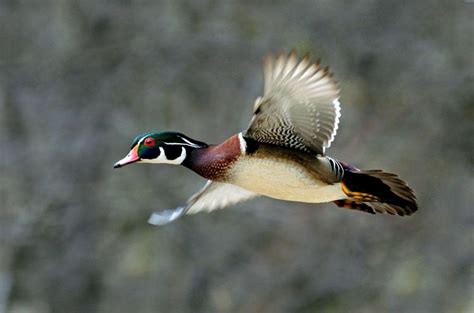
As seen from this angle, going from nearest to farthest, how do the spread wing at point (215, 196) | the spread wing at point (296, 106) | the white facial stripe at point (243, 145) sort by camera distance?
the spread wing at point (296, 106) → the white facial stripe at point (243, 145) → the spread wing at point (215, 196)

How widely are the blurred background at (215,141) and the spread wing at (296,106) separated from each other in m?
2.12

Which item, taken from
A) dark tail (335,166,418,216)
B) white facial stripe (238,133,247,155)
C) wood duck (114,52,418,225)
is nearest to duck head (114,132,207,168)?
wood duck (114,52,418,225)

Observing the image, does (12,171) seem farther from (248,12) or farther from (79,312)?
(248,12)

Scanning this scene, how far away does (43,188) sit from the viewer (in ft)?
16.0

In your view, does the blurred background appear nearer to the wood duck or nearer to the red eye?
the wood duck

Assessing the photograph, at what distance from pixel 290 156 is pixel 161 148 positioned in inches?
11.4

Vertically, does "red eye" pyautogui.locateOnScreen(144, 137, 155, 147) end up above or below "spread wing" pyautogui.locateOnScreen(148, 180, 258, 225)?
above

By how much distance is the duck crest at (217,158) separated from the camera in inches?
93.6

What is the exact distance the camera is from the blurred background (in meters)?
4.63

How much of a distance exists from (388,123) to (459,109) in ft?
1.03

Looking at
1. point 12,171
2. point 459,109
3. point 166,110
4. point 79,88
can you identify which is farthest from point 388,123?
point 12,171

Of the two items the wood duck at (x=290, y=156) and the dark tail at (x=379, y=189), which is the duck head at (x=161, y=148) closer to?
the wood duck at (x=290, y=156)

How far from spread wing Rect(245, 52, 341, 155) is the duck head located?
0.56 ft

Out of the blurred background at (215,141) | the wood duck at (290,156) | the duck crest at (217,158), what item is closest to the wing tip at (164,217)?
the wood duck at (290,156)
